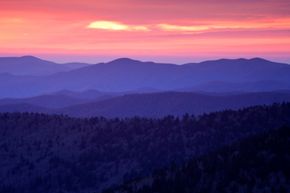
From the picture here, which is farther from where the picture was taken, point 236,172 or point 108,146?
point 108,146

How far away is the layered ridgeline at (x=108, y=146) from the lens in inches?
2889

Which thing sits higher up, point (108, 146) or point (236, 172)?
point (236, 172)

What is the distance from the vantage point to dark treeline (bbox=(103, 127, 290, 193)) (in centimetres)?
3969

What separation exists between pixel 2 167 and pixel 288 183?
176ft

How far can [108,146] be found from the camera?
8262 cm

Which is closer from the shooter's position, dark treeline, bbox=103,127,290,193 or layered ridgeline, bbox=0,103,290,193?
dark treeline, bbox=103,127,290,193

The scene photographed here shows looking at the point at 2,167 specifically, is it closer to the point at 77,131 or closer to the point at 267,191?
the point at 77,131

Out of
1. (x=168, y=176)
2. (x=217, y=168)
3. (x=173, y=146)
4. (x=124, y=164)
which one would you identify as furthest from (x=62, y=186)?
(x=217, y=168)

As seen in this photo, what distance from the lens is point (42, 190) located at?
73812 mm

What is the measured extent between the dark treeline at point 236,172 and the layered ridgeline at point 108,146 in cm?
1745

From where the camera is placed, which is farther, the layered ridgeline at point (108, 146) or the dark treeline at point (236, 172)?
the layered ridgeline at point (108, 146)

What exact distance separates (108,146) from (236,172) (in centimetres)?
4191

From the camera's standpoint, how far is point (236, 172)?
4250 centimetres

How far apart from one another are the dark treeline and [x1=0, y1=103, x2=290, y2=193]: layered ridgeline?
1745cm
